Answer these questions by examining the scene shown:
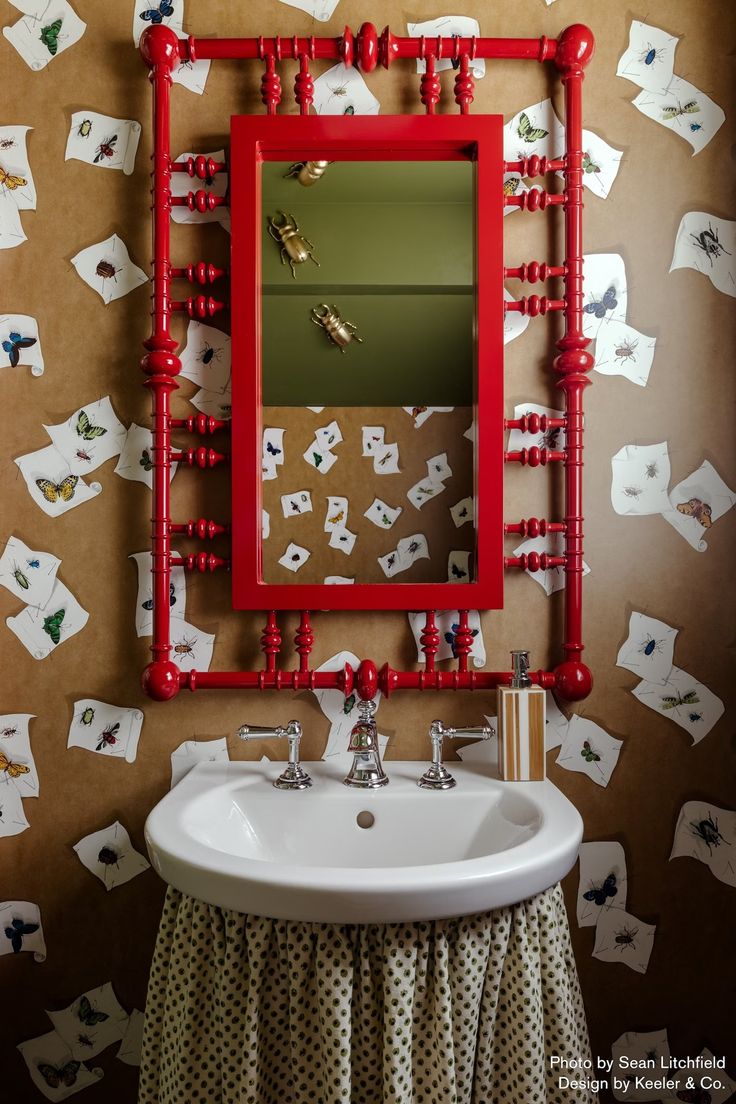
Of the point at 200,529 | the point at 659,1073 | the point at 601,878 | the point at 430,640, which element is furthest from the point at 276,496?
the point at 659,1073

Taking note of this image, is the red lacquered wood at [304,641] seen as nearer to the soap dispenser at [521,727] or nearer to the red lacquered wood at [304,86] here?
the soap dispenser at [521,727]

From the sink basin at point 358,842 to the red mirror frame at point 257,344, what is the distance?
31 centimetres

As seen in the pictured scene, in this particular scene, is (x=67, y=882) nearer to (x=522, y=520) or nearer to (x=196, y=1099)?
(x=196, y=1099)

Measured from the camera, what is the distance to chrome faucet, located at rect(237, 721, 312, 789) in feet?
3.97

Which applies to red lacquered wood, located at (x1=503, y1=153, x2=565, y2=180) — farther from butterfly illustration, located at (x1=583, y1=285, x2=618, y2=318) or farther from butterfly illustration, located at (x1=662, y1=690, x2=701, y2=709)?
butterfly illustration, located at (x1=662, y1=690, x2=701, y2=709)

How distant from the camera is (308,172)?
1.33 metres

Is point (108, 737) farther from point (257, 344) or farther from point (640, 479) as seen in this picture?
point (640, 479)

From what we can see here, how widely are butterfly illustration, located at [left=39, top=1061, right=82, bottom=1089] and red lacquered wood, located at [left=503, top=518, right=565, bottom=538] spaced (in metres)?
1.25

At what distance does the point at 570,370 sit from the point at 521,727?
0.62m

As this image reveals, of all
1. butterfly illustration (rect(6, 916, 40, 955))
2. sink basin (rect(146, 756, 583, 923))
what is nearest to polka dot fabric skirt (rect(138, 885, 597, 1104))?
sink basin (rect(146, 756, 583, 923))

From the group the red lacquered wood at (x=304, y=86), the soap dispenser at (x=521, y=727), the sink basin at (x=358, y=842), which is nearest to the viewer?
the sink basin at (x=358, y=842)

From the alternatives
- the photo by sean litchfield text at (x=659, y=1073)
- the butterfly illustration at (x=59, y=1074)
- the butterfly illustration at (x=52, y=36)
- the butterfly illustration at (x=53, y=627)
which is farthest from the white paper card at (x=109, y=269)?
the photo by sean litchfield text at (x=659, y=1073)

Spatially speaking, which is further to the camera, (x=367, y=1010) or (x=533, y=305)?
(x=533, y=305)

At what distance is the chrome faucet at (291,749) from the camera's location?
1.21 metres
